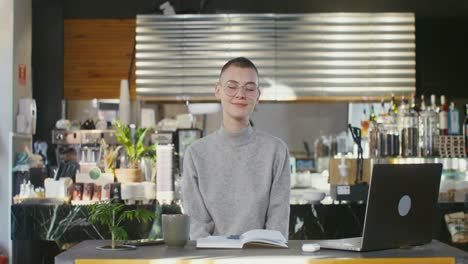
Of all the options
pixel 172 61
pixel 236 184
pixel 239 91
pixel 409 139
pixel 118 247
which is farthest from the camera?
pixel 172 61

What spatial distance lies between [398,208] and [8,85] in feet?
14.1

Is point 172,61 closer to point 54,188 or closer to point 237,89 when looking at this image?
point 54,188

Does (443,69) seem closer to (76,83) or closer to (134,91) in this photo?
(134,91)

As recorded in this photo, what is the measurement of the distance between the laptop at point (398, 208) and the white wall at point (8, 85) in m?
3.95

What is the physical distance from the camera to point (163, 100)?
24.1ft

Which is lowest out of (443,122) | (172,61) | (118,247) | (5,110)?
(118,247)

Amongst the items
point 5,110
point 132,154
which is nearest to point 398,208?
point 132,154

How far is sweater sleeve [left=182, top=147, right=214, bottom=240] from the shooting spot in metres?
2.91

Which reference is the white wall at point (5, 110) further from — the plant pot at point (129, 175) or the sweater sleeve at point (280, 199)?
the sweater sleeve at point (280, 199)

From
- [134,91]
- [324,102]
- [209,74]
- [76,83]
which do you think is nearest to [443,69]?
[324,102]

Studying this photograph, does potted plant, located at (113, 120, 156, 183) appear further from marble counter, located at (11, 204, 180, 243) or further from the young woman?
the young woman

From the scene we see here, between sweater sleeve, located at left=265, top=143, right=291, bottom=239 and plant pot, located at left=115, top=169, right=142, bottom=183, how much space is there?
8.31ft

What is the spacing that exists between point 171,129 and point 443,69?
8.62 ft

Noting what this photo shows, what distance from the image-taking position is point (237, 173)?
3.00 metres
